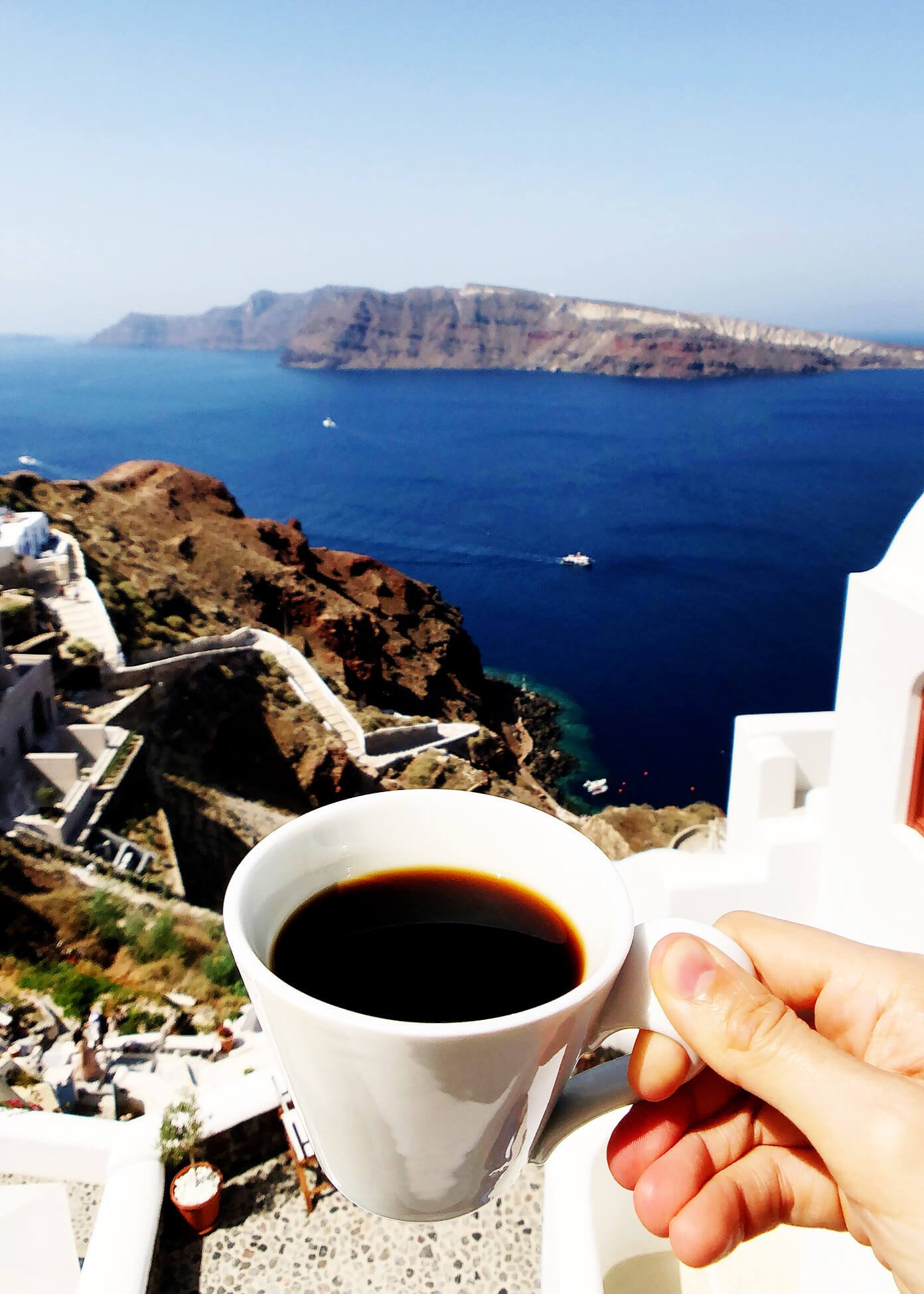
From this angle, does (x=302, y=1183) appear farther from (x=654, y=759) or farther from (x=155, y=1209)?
(x=654, y=759)

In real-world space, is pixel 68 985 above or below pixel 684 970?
below

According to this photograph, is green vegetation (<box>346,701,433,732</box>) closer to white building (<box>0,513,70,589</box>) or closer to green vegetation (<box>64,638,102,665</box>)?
green vegetation (<box>64,638,102,665</box>)

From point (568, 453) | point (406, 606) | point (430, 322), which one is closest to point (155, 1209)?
point (406, 606)

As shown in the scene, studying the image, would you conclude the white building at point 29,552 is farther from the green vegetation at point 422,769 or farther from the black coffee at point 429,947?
the black coffee at point 429,947

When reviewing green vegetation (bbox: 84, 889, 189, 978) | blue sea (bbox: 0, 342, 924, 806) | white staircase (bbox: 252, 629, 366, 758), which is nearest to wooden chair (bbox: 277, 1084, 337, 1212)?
green vegetation (bbox: 84, 889, 189, 978)

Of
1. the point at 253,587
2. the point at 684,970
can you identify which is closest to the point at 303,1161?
the point at 684,970

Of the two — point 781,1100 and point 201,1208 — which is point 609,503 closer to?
point 201,1208
